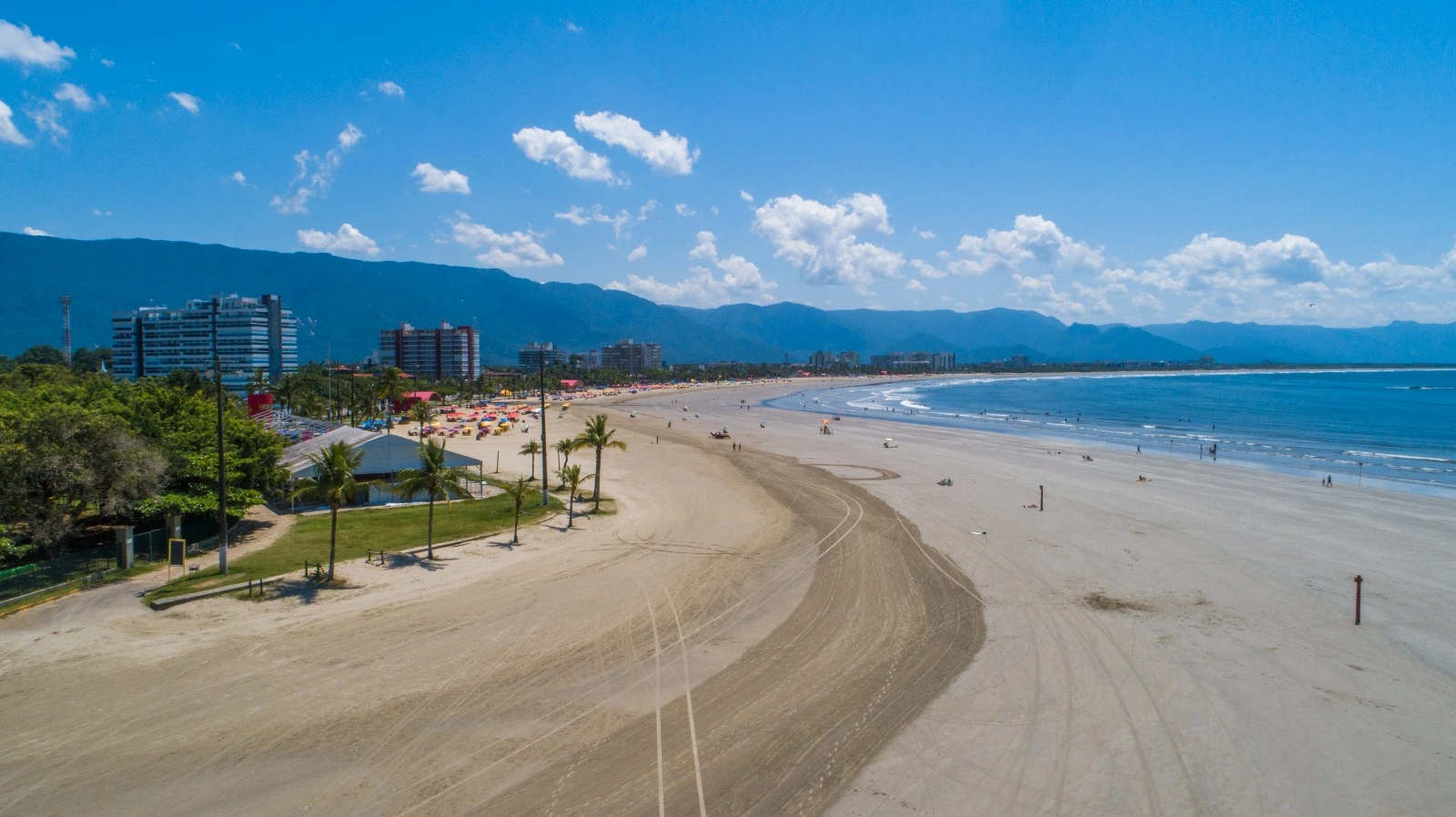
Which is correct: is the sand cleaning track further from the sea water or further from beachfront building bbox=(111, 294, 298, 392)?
beachfront building bbox=(111, 294, 298, 392)

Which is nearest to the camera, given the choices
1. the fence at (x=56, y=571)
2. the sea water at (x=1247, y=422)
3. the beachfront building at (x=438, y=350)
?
the fence at (x=56, y=571)

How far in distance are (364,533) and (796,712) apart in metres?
17.5

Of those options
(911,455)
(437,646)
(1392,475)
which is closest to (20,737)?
(437,646)

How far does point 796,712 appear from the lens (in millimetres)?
11727

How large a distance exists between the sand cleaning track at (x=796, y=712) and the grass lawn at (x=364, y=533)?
9.87 meters

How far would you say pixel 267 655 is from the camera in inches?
532

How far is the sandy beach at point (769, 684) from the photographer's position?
31.8 ft

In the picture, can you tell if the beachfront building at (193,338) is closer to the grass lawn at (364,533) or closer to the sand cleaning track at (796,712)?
the grass lawn at (364,533)

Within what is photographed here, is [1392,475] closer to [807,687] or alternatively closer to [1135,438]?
[1135,438]

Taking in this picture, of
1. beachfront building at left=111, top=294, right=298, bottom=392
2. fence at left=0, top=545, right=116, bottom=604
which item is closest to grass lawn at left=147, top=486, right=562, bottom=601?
fence at left=0, top=545, right=116, bottom=604

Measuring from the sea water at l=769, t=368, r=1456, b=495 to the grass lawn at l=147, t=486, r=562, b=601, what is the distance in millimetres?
43998

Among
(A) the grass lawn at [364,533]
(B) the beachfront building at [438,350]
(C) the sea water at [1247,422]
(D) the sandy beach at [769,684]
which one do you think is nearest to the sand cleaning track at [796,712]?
(D) the sandy beach at [769,684]

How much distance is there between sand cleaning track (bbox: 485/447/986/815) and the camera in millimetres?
9469

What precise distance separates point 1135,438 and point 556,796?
6372cm
